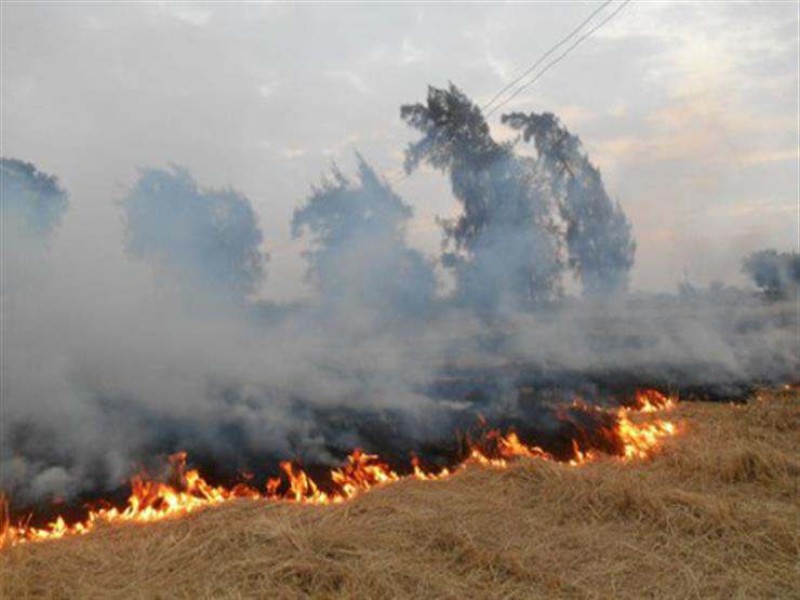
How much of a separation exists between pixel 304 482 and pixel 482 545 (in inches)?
82.1

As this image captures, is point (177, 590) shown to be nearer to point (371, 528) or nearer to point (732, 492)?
point (371, 528)

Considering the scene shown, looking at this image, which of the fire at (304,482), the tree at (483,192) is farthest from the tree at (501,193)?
the fire at (304,482)

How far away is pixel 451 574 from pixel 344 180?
15.8 metres

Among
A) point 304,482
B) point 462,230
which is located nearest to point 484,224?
point 462,230

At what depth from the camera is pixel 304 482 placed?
567 centimetres

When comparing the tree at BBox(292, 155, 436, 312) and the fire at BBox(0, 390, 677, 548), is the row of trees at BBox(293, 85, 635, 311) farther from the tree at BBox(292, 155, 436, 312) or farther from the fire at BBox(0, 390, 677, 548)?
the fire at BBox(0, 390, 677, 548)

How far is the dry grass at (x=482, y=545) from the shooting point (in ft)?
11.9

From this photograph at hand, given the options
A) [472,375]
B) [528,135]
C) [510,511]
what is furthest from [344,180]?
[510,511]

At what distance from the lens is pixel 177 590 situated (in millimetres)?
3609

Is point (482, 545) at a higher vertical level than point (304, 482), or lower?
lower

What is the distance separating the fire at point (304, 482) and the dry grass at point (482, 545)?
311mm

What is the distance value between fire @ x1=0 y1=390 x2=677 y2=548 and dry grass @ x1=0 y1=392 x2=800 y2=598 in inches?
12.2

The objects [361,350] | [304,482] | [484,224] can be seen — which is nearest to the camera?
[304,482]

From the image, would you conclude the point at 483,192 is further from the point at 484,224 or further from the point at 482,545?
the point at 482,545
